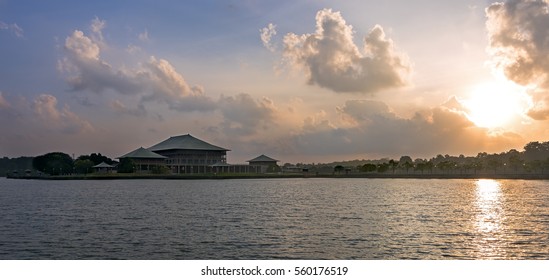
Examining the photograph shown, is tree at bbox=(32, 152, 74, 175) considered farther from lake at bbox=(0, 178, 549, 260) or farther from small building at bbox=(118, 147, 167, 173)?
lake at bbox=(0, 178, 549, 260)

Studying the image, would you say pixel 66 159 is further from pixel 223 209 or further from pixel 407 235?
pixel 407 235

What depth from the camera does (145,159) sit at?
190m

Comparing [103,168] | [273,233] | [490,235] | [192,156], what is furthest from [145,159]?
[490,235]

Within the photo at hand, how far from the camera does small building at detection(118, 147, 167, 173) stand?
611 feet

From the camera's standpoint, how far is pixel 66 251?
31.6 m

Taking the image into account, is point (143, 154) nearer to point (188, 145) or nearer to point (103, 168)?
point (103, 168)

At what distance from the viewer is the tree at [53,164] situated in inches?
7219

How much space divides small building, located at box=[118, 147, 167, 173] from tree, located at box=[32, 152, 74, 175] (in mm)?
18596

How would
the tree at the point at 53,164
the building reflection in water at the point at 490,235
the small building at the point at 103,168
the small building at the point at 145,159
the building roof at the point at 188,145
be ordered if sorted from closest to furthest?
1. the building reflection in water at the point at 490,235
2. the tree at the point at 53,164
3. the small building at the point at 103,168
4. the building roof at the point at 188,145
5. the small building at the point at 145,159

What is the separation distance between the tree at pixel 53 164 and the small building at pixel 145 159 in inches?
732

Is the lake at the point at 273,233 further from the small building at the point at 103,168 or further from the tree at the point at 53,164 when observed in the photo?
the tree at the point at 53,164

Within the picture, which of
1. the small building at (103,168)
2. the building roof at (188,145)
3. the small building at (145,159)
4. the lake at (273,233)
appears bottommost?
the lake at (273,233)

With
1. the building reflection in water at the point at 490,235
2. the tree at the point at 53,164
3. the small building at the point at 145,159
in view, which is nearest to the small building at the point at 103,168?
the small building at the point at 145,159
